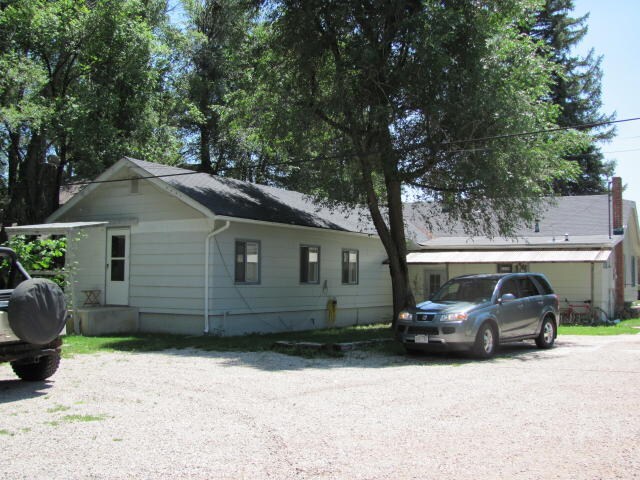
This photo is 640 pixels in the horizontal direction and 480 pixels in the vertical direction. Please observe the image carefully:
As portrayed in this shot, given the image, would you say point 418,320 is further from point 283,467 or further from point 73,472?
point 73,472

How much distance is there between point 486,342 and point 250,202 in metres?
8.62

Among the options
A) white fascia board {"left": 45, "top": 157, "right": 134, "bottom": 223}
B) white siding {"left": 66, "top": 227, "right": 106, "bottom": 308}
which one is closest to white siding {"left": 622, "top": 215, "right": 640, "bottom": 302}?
white fascia board {"left": 45, "top": 157, "right": 134, "bottom": 223}

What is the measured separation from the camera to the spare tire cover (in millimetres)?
7992

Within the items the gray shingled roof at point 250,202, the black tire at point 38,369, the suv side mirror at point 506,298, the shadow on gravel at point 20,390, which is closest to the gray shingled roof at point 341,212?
the gray shingled roof at point 250,202

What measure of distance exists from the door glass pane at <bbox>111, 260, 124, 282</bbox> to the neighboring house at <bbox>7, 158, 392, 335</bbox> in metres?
0.03

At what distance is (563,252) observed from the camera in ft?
73.5

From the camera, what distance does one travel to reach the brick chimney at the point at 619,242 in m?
24.5

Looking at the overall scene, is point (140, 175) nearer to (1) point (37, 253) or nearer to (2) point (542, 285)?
(1) point (37, 253)

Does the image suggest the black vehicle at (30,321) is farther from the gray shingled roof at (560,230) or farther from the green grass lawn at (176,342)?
the gray shingled roof at (560,230)

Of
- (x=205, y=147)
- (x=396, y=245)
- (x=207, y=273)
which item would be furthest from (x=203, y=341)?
(x=205, y=147)

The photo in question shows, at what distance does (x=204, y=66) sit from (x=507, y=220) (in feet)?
69.7

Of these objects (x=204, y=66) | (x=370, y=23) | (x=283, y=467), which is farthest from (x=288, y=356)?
(x=204, y=66)

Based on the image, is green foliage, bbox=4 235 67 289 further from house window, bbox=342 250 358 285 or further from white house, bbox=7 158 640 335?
house window, bbox=342 250 358 285

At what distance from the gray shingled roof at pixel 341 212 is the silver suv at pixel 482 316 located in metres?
3.85
